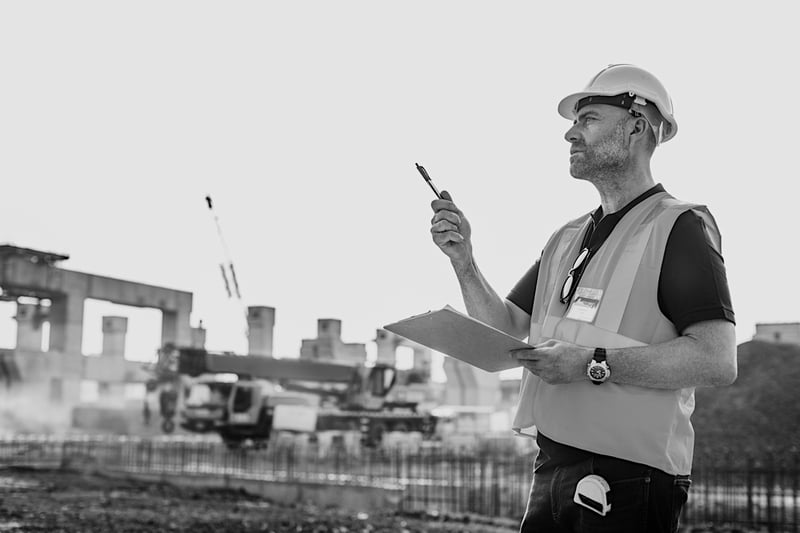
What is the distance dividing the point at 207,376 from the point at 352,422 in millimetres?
7815

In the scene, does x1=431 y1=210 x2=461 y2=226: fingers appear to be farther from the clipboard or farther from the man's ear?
the man's ear

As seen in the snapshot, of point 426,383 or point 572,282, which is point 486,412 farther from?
point 572,282

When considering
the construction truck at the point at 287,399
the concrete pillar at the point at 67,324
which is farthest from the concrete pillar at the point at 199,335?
the construction truck at the point at 287,399

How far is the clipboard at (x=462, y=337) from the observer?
2.62 m

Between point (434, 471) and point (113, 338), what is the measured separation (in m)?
25.1

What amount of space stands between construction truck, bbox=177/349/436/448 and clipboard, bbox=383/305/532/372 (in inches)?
1162

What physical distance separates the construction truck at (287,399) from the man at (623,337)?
29621 mm

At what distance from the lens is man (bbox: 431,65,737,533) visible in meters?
2.54

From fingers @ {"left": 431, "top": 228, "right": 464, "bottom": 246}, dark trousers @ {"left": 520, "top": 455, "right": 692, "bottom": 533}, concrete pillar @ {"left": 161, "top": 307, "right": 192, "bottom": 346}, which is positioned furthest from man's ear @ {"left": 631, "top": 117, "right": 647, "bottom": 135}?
concrete pillar @ {"left": 161, "top": 307, "right": 192, "bottom": 346}

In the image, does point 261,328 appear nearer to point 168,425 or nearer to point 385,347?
point 385,347

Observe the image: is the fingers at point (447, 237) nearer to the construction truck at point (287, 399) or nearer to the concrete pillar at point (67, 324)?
the construction truck at point (287, 399)

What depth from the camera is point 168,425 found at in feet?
112

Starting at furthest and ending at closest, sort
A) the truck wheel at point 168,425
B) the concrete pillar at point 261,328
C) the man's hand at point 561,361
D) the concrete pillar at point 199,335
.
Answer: the concrete pillar at point 199,335
the concrete pillar at point 261,328
the truck wheel at point 168,425
the man's hand at point 561,361

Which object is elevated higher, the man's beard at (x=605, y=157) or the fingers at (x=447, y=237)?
the man's beard at (x=605, y=157)
